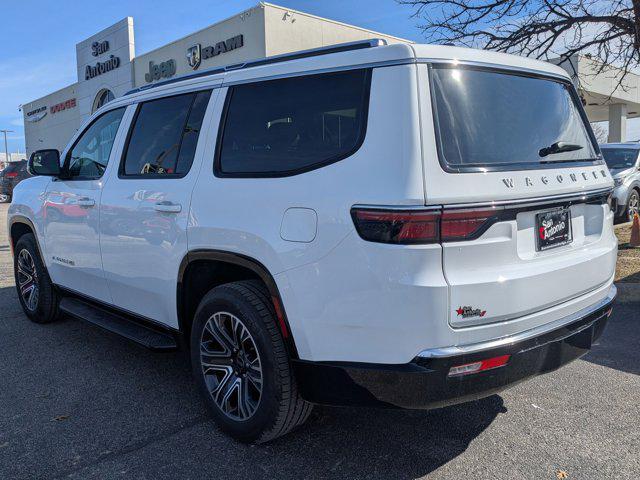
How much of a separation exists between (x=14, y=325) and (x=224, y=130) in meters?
3.67

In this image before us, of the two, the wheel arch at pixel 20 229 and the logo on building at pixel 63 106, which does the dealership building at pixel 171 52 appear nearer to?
the logo on building at pixel 63 106

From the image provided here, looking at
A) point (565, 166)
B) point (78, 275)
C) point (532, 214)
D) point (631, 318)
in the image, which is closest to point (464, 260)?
point (532, 214)

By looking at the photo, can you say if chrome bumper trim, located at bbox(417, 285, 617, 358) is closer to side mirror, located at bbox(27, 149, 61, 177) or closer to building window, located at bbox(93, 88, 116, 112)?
side mirror, located at bbox(27, 149, 61, 177)

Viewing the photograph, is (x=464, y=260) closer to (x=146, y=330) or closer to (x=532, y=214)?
(x=532, y=214)

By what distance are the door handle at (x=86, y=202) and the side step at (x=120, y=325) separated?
83cm

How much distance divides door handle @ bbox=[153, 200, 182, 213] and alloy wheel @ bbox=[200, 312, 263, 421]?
69 centimetres

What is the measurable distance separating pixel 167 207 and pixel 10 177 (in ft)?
78.0

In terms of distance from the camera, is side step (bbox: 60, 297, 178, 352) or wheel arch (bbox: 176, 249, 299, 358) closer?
wheel arch (bbox: 176, 249, 299, 358)

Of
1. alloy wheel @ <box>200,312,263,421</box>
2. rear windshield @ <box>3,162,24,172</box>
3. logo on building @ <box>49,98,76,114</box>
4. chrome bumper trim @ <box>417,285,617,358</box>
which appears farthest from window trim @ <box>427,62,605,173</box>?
logo on building @ <box>49,98,76,114</box>

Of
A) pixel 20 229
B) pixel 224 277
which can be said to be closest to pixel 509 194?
pixel 224 277

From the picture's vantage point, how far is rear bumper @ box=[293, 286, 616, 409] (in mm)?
2387

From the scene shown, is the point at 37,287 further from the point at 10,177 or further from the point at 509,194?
the point at 10,177

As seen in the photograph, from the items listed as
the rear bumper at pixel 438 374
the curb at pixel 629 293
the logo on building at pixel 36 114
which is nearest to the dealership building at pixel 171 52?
the logo on building at pixel 36 114

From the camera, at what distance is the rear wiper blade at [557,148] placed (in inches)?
113
